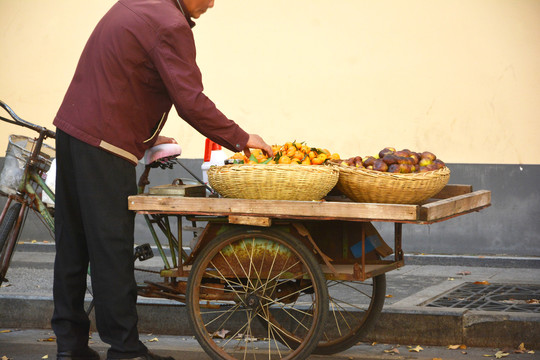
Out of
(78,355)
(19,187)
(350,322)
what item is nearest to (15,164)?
(19,187)

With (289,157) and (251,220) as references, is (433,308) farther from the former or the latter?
(251,220)

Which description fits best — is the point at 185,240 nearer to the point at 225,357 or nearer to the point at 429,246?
the point at 429,246

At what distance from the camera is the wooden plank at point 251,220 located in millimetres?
3643

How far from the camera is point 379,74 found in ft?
25.0

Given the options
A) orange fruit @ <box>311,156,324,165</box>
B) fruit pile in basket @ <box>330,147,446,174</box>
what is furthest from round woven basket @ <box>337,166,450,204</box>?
orange fruit @ <box>311,156,324,165</box>

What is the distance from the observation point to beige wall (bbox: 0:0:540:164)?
743cm

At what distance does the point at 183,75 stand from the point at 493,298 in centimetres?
301

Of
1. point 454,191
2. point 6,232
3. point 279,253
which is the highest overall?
point 454,191

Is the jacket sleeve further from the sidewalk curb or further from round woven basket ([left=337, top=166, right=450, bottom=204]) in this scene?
the sidewalk curb

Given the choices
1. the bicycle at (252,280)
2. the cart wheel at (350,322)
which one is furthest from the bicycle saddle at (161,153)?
the cart wheel at (350,322)

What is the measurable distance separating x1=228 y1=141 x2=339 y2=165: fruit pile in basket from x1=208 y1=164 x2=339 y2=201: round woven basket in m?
0.14

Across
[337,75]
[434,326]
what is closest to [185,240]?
[337,75]

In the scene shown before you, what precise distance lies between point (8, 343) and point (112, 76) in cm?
209

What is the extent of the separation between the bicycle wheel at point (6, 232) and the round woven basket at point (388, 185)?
2.01m
